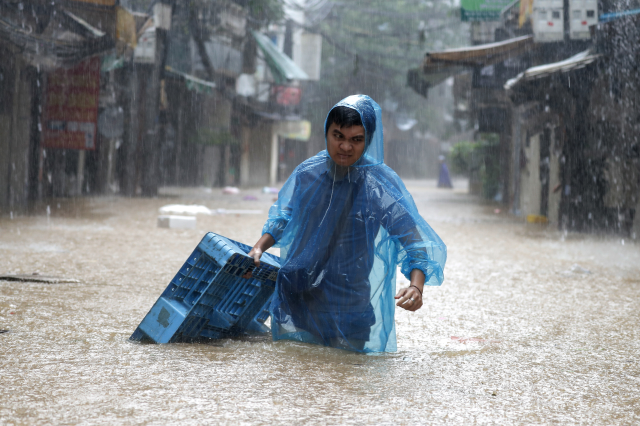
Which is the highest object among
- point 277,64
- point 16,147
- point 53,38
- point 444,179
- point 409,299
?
point 277,64

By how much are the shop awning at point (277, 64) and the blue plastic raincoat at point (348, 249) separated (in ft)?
75.7

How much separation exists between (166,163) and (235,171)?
4.66m

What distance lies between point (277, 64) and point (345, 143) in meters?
23.4

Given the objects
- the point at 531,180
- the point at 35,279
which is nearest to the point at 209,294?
the point at 35,279

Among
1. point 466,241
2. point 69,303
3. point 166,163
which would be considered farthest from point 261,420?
point 166,163

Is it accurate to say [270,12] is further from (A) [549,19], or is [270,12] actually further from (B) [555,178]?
(A) [549,19]

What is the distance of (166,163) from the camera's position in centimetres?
2591

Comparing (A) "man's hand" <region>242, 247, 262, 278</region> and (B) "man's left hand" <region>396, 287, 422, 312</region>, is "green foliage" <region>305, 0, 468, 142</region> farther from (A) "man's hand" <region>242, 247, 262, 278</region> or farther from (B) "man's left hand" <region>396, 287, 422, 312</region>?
(B) "man's left hand" <region>396, 287, 422, 312</region>

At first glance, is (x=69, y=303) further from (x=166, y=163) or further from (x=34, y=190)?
(x=166, y=163)

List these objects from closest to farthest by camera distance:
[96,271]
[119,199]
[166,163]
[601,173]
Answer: [96,271]
[601,173]
[119,199]
[166,163]

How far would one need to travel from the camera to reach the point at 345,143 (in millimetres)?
3371

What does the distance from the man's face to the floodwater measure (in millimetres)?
962

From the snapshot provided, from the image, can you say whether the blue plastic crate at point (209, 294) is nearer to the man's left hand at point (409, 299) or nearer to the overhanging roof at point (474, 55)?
the man's left hand at point (409, 299)

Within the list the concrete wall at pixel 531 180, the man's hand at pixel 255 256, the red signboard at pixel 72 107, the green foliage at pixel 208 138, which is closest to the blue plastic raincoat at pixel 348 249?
the man's hand at pixel 255 256
